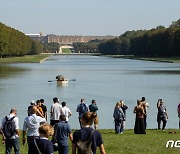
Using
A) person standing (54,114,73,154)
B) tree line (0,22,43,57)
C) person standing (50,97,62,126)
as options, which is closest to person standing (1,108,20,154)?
person standing (54,114,73,154)

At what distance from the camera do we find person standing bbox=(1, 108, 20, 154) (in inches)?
539

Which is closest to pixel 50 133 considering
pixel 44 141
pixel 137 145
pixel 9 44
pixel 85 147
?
Result: pixel 44 141

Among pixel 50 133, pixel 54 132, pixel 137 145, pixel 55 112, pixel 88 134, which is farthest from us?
pixel 55 112

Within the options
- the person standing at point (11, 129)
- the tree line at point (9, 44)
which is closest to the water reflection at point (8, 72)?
the tree line at point (9, 44)

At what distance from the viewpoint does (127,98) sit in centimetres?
4253

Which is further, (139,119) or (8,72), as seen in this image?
(8,72)

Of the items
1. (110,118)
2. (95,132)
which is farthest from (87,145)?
(110,118)

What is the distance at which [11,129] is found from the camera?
13695 millimetres

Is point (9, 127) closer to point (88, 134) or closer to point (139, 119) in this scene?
point (88, 134)

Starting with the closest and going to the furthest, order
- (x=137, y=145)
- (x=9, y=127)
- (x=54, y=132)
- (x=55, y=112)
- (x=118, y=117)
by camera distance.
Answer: (x=54, y=132), (x=9, y=127), (x=137, y=145), (x=55, y=112), (x=118, y=117)

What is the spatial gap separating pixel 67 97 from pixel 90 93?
161 inches

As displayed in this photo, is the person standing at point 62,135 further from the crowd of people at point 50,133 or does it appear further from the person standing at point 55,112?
the person standing at point 55,112

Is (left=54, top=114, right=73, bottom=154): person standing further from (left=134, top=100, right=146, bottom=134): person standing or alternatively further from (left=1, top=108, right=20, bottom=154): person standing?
(left=134, top=100, right=146, bottom=134): person standing

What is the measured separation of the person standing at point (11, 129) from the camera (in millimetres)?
13688
